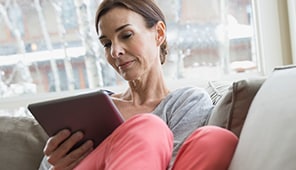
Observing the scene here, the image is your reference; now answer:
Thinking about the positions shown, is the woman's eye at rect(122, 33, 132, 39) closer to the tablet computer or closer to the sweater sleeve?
the sweater sleeve

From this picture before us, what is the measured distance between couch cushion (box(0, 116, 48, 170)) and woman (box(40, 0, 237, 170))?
294 mm

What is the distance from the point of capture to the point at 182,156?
1.02 m

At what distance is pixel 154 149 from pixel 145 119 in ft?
0.34

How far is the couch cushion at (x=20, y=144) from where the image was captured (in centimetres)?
159

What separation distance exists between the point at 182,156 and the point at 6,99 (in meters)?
1.49

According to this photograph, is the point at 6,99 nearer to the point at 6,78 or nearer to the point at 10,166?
the point at 6,78

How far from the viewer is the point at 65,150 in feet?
4.23

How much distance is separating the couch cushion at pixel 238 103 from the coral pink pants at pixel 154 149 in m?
0.14

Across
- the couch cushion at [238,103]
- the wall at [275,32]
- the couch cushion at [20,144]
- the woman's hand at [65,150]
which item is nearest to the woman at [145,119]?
the woman's hand at [65,150]

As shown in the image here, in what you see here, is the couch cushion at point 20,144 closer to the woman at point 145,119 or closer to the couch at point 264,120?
the woman at point 145,119

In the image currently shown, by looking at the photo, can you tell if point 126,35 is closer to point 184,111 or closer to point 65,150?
point 184,111

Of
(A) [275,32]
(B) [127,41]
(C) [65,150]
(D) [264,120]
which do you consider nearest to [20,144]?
(C) [65,150]

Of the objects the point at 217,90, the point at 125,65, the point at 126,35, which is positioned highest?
the point at 126,35

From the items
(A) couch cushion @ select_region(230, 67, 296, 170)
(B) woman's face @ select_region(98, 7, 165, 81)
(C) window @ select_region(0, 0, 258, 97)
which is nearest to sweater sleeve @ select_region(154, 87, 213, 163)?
(B) woman's face @ select_region(98, 7, 165, 81)
